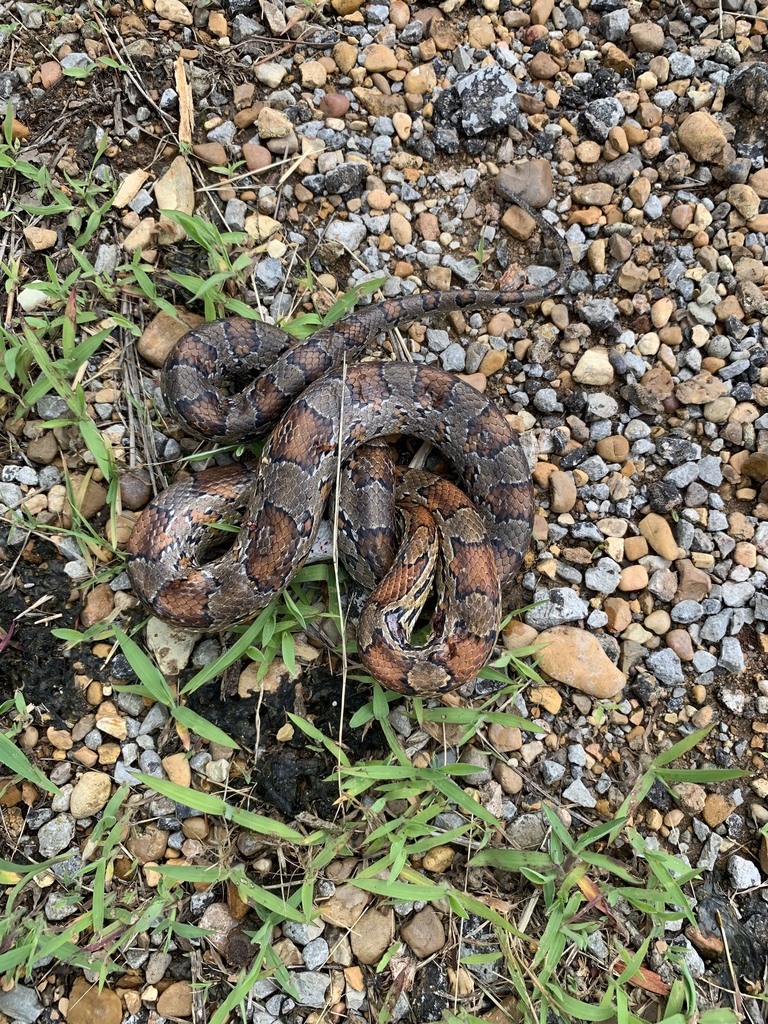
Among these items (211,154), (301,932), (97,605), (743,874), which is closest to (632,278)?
(211,154)

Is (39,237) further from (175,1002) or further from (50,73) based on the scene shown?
(175,1002)

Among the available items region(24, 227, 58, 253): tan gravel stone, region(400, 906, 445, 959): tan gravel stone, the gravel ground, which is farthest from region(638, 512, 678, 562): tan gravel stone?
region(24, 227, 58, 253): tan gravel stone

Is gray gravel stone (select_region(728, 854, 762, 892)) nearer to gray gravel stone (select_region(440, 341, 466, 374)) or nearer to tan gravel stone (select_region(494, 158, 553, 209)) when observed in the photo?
gray gravel stone (select_region(440, 341, 466, 374))

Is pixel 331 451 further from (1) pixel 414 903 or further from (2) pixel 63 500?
(1) pixel 414 903

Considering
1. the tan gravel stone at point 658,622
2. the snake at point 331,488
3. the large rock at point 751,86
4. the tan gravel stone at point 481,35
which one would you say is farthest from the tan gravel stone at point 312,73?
the tan gravel stone at point 658,622

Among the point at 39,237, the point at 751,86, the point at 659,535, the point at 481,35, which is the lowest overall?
the point at 659,535

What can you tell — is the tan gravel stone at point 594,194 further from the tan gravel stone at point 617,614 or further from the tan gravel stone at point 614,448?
the tan gravel stone at point 617,614
